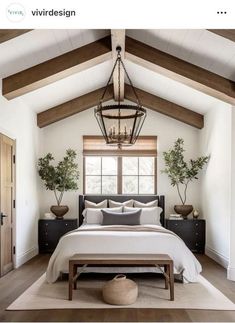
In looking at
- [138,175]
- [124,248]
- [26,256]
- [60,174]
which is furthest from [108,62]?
[26,256]

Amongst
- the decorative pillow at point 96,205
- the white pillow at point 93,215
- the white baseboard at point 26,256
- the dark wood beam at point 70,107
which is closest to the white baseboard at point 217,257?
the white pillow at point 93,215

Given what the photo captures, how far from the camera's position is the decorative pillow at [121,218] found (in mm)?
7621

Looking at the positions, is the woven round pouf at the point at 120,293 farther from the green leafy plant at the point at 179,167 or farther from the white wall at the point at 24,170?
the green leafy plant at the point at 179,167

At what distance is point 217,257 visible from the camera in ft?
25.1

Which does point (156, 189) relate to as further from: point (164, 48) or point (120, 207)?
point (164, 48)

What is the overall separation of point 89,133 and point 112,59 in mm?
2794

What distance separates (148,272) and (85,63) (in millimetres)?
3348

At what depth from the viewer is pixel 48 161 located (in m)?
8.88

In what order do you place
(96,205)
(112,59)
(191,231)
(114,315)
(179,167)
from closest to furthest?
(114,315)
(112,59)
(191,231)
(96,205)
(179,167)

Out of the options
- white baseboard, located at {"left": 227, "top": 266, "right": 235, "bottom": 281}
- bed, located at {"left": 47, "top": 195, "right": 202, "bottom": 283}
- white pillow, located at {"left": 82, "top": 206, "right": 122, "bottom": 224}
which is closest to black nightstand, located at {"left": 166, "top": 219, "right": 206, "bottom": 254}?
white pillow, located at {"left": 82, "top": 206, "right": 122, "bottom": 224}

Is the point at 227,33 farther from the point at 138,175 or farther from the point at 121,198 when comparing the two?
the point at 138,175

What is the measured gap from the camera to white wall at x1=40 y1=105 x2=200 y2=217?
9.27m

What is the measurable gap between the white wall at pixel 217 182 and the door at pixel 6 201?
371 centimetres

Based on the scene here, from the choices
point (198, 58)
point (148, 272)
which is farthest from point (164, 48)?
point (148, 272)
